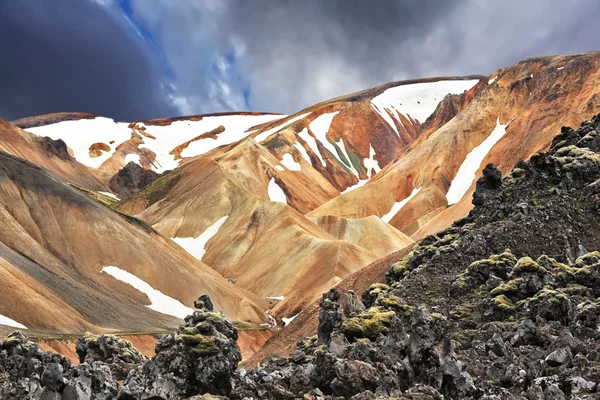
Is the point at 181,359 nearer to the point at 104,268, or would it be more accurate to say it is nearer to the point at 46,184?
the point at 104,268

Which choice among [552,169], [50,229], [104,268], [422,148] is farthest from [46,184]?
[422,148]

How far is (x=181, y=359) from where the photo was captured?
58.9 ft

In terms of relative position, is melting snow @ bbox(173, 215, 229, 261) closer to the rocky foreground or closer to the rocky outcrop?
the rocky foreground

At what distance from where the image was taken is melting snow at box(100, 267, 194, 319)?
87625 millimetres

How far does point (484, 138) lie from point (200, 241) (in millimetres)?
85664

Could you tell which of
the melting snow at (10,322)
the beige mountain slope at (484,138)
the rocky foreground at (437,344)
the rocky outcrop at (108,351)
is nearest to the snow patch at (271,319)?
the melting snow at (10,322)

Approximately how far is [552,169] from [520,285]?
15.2 m

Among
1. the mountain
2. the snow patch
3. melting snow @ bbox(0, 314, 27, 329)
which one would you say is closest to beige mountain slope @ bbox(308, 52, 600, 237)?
the mountain

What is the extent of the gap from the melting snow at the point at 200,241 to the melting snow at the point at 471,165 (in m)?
60.1

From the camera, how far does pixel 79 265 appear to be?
88.4 meters

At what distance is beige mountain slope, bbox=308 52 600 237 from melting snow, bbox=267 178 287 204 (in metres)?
15.2

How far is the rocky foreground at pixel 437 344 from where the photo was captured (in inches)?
701

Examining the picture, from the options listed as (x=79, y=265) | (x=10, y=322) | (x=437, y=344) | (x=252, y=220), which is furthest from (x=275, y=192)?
(x=437, y=344)

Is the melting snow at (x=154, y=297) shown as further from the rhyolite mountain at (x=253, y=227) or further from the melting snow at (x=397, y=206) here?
the melting snow at (x=397, y=206)
